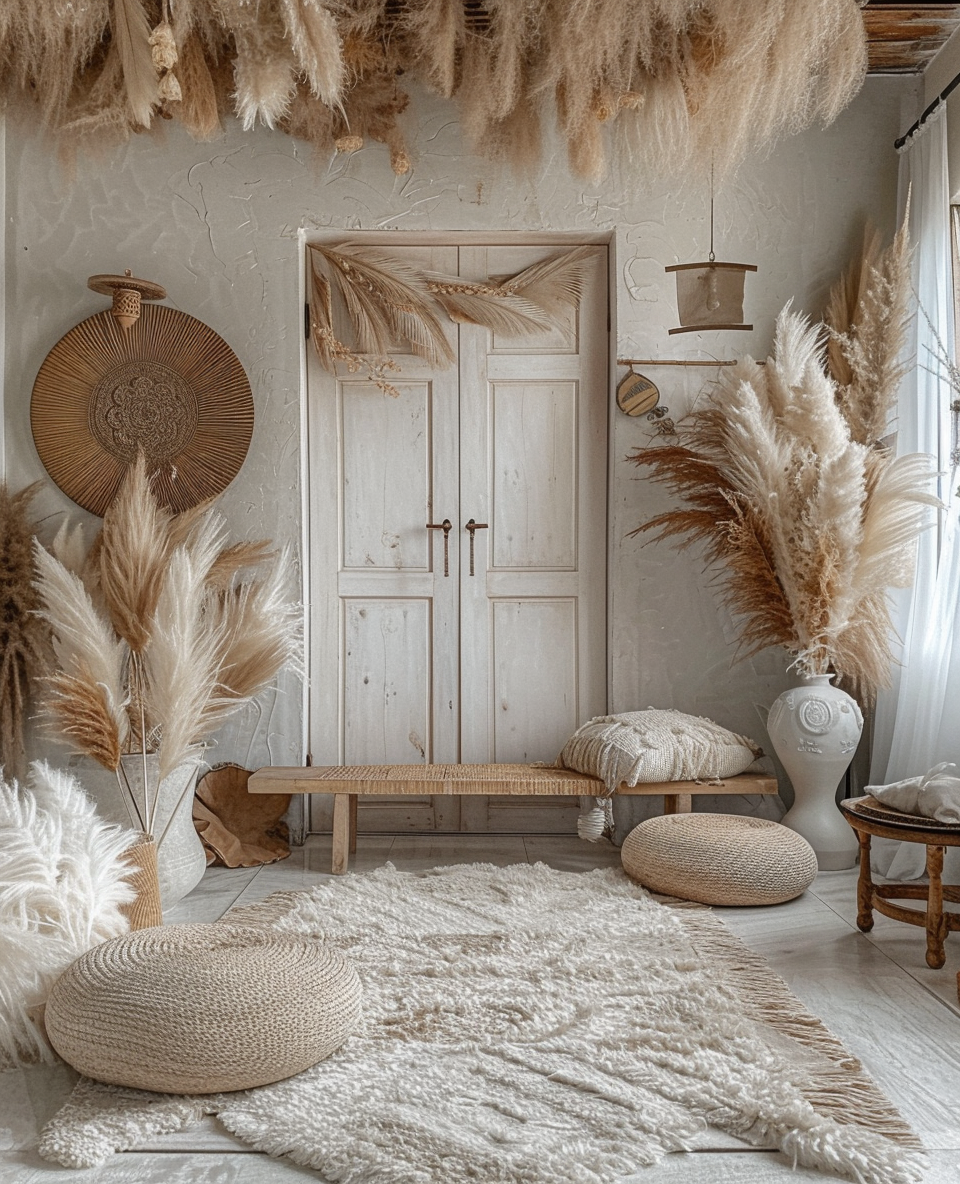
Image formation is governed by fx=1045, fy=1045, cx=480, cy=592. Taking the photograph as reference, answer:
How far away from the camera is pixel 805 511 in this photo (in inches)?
131

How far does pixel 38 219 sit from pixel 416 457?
1.59m

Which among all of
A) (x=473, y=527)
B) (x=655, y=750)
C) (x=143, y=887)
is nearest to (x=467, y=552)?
(x=473, y=527)

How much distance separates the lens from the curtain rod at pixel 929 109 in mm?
3346

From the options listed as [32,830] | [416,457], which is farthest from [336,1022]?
[416,457]

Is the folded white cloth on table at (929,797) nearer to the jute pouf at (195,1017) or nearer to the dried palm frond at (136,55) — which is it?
the jute pouf at (195,1017)

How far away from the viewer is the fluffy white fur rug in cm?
202

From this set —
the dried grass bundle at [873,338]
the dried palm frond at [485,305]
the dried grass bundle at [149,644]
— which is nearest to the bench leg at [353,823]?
the dried grass bundle at [149,644]

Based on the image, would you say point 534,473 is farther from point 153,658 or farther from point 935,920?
point 935,920

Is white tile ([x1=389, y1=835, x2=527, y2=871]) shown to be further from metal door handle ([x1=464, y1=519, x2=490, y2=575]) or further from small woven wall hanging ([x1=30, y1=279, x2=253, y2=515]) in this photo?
small woven wall hanging ([x1=30, y1=279, x2=253, y2=515])

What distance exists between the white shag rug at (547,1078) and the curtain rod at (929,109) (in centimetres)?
273

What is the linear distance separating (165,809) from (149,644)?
0.60m

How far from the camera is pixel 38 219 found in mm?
3752

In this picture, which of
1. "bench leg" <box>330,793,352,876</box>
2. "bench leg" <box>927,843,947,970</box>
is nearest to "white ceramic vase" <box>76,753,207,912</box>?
"bench leg" <box>330,793,352,876</box>

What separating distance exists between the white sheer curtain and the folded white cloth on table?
627 millimetres
